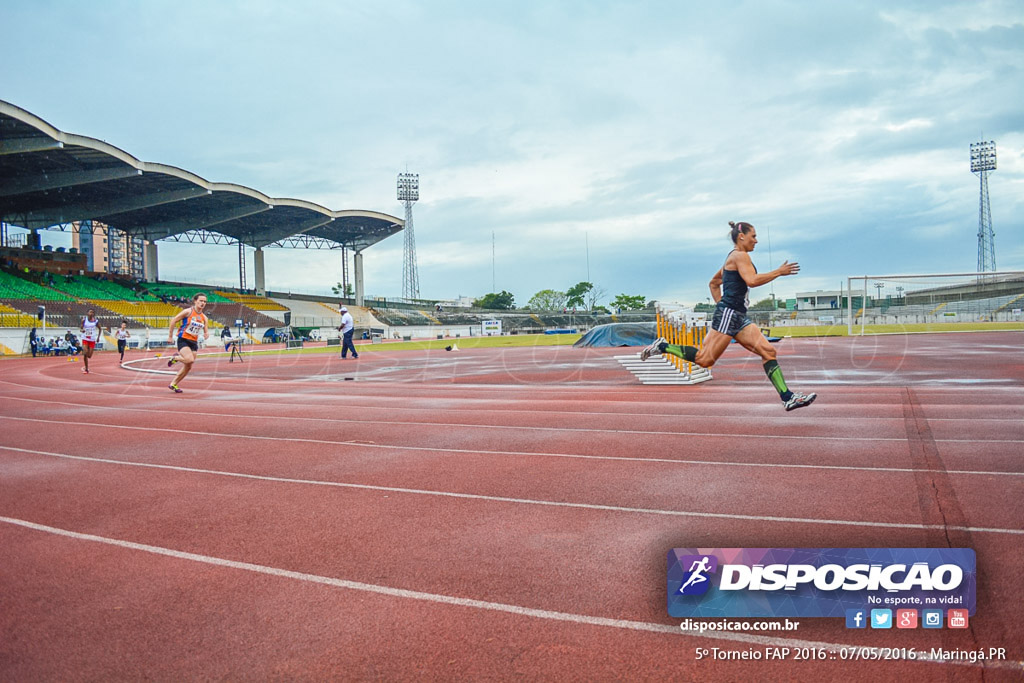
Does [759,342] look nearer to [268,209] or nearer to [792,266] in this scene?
[792,266]

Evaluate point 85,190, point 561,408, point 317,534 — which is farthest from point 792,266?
point 85,190

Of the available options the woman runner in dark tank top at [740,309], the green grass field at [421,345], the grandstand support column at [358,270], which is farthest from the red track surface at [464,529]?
the grandstand support column at [358,270]

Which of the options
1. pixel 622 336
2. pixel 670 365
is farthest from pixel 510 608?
pixel 622 336

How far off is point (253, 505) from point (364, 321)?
7002cm

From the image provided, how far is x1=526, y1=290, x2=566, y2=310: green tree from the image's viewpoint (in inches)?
4852

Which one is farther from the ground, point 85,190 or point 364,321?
point 85,190

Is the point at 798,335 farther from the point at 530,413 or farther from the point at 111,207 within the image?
the point at 111,207

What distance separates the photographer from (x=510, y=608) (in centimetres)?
303

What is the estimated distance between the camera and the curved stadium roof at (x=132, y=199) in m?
37.1

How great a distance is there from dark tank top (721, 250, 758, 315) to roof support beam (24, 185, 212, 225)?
51.2 m

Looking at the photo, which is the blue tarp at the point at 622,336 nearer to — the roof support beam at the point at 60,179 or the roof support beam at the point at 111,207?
the roof support beam at the point at 60,179

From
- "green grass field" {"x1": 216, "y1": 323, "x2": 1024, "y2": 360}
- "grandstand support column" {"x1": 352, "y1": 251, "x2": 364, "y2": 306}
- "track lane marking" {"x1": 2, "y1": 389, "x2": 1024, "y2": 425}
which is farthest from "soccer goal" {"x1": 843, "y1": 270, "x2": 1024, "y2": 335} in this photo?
"grandstand support column" {"x1": 352, "y1": 251, "x2": 364, "y2": 306}

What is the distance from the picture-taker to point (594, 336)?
34.5 m

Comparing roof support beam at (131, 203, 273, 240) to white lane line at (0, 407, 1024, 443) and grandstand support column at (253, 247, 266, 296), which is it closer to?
grandstand support column at (253, 247, 266, 296)
